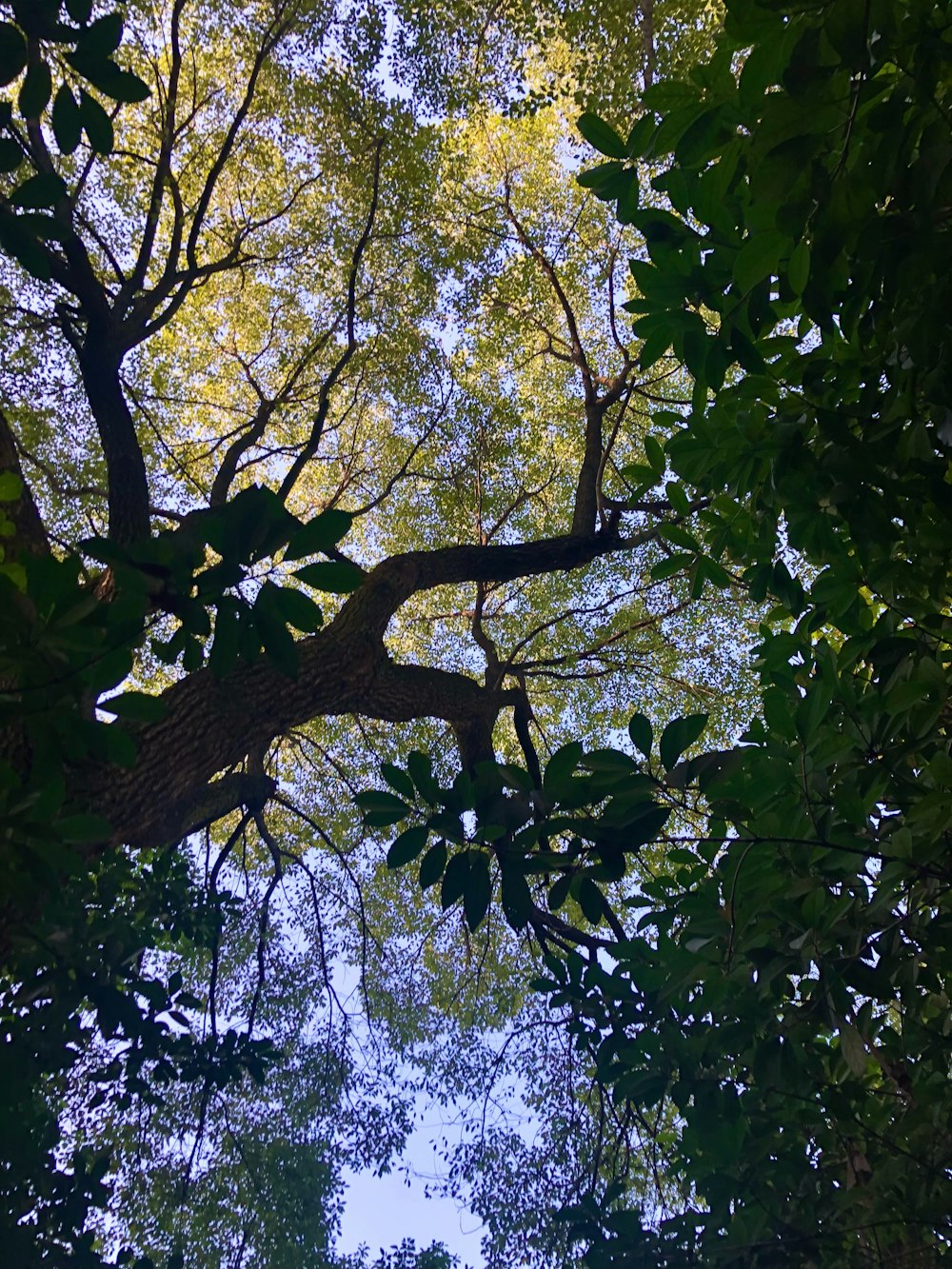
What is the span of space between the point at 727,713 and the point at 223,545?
544 centimetres

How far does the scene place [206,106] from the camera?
536cm

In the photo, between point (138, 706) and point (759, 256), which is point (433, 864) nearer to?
point (138, 706)

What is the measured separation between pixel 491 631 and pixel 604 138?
5.54m

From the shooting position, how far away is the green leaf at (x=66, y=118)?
1.25 meters

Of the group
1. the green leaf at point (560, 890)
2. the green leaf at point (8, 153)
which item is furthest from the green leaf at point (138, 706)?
the green leaf at point (8, 153)

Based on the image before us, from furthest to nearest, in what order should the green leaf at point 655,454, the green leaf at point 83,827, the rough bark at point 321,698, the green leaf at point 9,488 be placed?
the rough bark at point 321,698, the green leaf at point 655,454, the green leaf at point 9,488, the green leaf at point 83,827

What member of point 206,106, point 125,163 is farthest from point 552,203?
point 125,163

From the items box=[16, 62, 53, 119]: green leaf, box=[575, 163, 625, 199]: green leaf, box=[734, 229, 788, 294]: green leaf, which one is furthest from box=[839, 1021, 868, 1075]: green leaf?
box=[16, 62, 53, 119]: green leaf

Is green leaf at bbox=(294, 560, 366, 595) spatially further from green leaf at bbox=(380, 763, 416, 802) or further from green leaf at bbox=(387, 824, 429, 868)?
green leaf at bbox=(387, 824, 429, 868)

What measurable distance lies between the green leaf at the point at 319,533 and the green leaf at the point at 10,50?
81 centimetres

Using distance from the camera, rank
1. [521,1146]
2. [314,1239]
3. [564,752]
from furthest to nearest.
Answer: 1. [521,1146]
2. [314,1239]
3. [564,752]

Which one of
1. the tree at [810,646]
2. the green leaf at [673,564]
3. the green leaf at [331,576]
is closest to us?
the tree at [810,646]

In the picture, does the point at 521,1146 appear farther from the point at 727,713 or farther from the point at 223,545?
the point at 223,545

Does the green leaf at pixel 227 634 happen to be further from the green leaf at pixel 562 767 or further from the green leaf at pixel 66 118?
the green leaf at pixel 66 118
